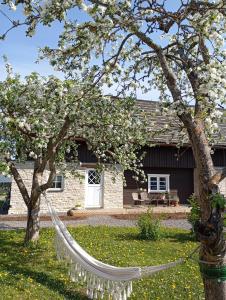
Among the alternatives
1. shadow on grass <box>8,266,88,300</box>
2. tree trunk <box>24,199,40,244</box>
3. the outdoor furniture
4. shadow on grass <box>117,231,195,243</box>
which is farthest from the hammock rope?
the outdoor furniture

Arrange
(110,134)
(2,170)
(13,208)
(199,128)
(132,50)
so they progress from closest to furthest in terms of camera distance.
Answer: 1. (199,128)
2. (132,50)
3. (2,170)
4. (110,134)
5. (13,208)

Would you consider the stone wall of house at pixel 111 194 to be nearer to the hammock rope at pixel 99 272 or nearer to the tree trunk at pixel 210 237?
the hammock rope at pixel 99 272

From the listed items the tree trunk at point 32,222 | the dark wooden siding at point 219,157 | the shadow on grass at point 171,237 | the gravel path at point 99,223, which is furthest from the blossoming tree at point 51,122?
the dark wooden siding at point 219,157

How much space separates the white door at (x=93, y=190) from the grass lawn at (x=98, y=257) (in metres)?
5.91

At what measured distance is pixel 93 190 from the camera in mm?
18094

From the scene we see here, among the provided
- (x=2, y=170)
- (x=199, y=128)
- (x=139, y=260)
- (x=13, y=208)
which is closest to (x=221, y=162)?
(x=13, y=208)

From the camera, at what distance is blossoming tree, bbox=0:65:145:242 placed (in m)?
7.92

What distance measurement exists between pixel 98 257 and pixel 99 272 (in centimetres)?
273

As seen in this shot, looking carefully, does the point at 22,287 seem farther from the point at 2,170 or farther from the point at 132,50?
the point at 132,50

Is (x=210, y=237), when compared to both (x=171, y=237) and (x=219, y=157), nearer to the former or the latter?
(x=171, y=237)

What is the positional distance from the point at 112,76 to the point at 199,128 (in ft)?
7.46

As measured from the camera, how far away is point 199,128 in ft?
15.0

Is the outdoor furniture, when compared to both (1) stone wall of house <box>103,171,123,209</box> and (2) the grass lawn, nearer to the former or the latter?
(1) stone wall of house <box>103,171,123,209</box>

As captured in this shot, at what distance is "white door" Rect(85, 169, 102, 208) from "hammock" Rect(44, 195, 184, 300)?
1043cm
